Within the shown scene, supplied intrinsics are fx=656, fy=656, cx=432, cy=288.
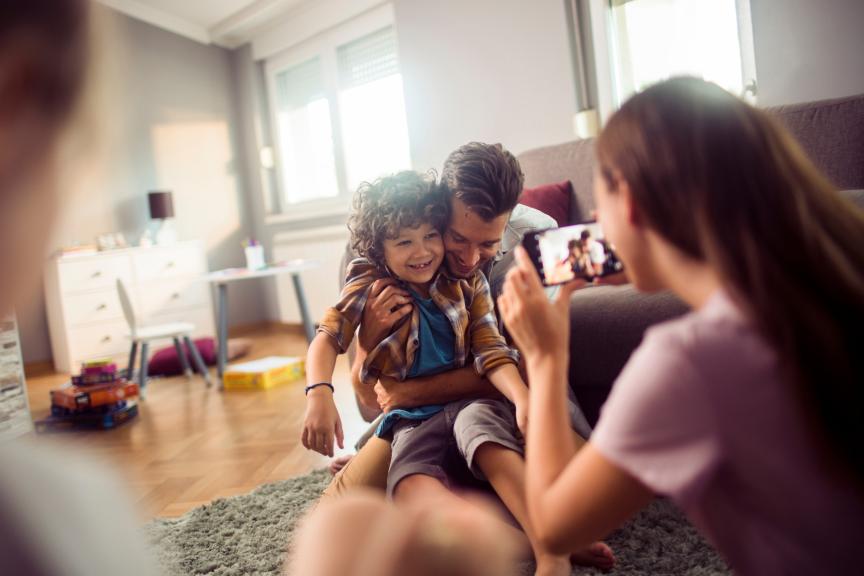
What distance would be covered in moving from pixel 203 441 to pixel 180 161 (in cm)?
342

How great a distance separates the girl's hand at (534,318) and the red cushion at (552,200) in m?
1.48

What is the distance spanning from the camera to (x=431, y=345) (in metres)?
1.33

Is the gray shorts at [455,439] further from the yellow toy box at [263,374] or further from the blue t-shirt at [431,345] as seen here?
the yellow toy box at [263,374]

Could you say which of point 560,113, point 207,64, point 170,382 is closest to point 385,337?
point 560,113

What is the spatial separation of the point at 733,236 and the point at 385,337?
0.88 metres

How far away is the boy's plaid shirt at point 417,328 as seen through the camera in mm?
1286

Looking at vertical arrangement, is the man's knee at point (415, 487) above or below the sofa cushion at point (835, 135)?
below

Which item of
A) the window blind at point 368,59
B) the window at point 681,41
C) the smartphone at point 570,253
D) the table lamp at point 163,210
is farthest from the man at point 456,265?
the table lamp at point 163,210

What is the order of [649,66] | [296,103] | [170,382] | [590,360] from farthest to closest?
[296,103], [170,382], [649,66], [590,360]

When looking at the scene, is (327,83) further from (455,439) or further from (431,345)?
(455,439)

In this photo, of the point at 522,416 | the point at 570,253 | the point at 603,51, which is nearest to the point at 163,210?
the point at 603,51

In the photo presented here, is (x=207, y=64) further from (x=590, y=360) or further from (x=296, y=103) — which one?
(x=590, y=360)

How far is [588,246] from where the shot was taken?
842 millimetres

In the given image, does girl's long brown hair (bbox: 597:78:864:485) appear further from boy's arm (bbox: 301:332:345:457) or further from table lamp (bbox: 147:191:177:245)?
table lamp (bbox: 147:191:177:245)
